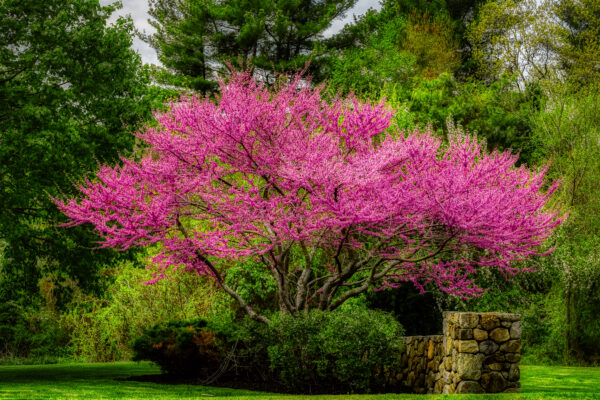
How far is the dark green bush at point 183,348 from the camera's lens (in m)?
12.2

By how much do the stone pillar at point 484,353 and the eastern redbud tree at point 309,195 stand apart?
5.43 ft

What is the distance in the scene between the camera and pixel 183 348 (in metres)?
12.3

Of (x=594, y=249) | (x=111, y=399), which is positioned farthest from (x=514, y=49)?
(x=111, y=399)

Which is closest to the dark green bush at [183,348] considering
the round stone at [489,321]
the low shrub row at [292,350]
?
the low shrub row at [292,350]

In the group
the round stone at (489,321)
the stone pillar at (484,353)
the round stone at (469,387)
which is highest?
the round stone at (489,321)

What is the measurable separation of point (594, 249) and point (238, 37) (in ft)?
60.6

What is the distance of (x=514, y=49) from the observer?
86.7 feet

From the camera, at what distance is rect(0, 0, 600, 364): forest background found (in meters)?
12.6

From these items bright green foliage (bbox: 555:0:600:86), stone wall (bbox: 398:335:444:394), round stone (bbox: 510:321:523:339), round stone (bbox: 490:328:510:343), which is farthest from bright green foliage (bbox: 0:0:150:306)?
bright green foliage (bbox: 555:0:600:86)

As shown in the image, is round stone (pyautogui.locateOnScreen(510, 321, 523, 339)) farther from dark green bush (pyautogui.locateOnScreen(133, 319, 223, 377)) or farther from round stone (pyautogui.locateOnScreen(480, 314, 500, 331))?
dark green bush (pyautogui.locateOnScreen(133, 319, 223, 377))

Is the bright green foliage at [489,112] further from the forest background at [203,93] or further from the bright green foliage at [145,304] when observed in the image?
the bright green foliage at [145,304]

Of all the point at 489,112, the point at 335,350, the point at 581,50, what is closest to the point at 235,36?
the point at 489,112

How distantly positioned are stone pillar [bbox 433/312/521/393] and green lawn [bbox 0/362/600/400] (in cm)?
45

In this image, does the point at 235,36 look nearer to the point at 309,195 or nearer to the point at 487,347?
the point at 309,195
